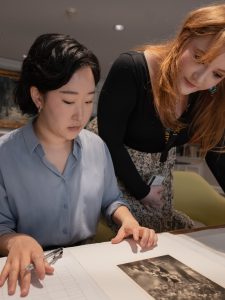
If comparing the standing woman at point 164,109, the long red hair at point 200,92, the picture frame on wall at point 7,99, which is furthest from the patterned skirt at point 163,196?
the picture frame on wall at point 7,99

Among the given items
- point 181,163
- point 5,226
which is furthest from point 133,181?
point 181,163

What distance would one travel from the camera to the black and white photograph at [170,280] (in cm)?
60

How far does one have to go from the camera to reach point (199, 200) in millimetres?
1784

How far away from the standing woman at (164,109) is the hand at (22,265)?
51 centimetres

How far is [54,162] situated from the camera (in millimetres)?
924

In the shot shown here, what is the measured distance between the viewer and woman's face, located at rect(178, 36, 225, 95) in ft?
3.20

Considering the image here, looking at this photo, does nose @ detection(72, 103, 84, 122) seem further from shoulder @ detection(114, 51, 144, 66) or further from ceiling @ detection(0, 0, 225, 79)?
ceiling @ detection(0, 0, 225, 79)

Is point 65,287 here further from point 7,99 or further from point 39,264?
point 7,99

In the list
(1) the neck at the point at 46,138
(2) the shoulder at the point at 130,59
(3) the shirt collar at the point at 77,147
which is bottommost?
(3) the shirt collar at the point at 77,147

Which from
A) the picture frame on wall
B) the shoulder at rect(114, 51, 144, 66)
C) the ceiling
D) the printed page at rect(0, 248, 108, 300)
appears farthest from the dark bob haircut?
the picture frame on wall

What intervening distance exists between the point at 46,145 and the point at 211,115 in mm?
600

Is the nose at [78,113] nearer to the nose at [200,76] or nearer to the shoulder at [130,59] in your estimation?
the shoulder at [130,59]

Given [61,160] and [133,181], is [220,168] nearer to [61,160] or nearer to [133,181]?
[133,181]

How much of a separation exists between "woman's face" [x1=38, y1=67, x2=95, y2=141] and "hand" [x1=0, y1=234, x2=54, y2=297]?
31 cm
